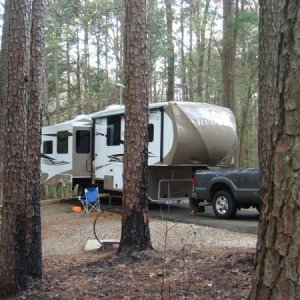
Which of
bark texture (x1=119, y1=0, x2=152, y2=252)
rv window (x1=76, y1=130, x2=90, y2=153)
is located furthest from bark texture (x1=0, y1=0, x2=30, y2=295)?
rv window (x1=76, y1=130, x2=90, y2=153)

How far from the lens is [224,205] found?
459 inches

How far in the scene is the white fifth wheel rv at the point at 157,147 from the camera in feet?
41.5

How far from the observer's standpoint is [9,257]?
5.19m

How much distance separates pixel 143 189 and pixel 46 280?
1950 mm

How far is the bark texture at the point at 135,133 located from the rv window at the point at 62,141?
942cm

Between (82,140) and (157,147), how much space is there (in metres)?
3.83

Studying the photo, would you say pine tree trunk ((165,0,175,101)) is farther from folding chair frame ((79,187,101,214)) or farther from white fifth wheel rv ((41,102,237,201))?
folding chair frame ((79,187,101,214))

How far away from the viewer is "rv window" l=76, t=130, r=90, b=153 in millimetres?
15805

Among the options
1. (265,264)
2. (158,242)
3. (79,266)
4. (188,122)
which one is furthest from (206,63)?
(265,264)

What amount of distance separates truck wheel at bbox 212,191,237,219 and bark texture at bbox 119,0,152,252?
481cm

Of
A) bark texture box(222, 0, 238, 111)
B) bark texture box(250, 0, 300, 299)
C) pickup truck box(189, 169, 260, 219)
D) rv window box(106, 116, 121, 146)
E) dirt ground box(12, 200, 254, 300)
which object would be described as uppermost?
bark texture box(222, 0, 238, 111)

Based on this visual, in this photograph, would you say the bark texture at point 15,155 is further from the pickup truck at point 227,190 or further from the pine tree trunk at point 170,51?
the pine tree trunk at point 170,51

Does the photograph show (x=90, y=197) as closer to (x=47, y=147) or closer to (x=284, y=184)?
(x=47, y=147)

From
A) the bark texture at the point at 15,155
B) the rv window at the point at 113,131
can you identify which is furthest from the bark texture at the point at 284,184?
the rv window at the point at 113,131
